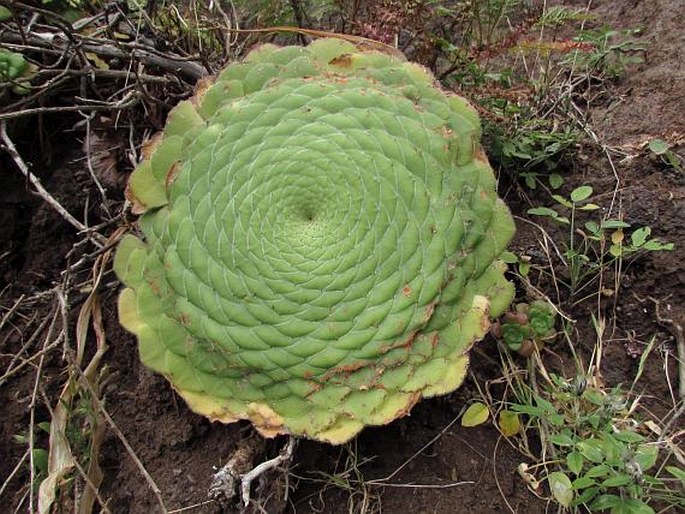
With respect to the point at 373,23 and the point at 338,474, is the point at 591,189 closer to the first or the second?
the point at 373,23

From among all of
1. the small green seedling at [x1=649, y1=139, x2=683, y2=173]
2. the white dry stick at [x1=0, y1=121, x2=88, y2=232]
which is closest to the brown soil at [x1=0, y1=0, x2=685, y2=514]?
the small green seedling at [x1=649, y1=139, x2=683, y2=173]

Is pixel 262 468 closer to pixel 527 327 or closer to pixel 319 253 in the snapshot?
pixel 319 253

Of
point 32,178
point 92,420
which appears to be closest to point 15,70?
point 32,178

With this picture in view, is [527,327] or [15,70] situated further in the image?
[15,70]

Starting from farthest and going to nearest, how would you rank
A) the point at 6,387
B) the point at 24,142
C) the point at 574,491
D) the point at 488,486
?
the point at 24,142
the point at 6,387
the point at 488,486
the point at 574,491

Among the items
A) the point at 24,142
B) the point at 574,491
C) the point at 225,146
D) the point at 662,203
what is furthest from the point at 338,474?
the point at 24,142

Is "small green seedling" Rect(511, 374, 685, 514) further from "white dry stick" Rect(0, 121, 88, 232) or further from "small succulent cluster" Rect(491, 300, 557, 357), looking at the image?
"white dry stick" Rect(0, 121, 88, 232)
